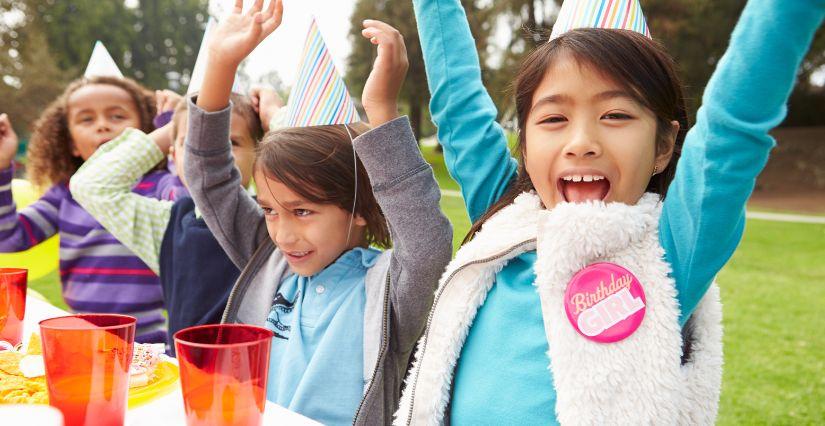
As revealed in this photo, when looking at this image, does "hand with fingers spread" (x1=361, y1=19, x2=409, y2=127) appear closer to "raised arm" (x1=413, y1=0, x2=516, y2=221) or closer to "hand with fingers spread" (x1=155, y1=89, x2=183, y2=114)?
"raised arm" (x1=413, y1=0, x2=516, y2=221)

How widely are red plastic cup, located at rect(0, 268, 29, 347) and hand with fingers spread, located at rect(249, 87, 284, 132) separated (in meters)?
1.06

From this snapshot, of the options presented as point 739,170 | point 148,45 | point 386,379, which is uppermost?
point 739,170

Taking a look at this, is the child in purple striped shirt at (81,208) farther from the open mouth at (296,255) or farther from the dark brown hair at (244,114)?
the open mouth at (296,255)

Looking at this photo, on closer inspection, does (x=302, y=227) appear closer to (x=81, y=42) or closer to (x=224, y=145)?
(x=224, y=145)

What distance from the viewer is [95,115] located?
271cm

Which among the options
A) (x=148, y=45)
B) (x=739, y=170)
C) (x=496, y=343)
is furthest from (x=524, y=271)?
(x=148, y=45)

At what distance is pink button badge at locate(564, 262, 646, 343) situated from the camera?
3.52 feet

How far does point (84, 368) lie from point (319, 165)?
36.0 inches

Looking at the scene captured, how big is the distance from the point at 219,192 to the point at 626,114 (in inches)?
44.9

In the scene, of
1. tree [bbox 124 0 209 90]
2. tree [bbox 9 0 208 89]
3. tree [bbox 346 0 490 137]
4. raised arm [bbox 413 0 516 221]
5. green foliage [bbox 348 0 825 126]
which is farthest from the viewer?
tree [bbox 124 0 209 90]

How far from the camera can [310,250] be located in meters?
1.66

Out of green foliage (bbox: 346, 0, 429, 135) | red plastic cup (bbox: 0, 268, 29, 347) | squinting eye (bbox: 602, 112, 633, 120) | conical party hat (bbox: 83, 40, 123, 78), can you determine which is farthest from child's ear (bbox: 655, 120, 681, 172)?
green foliage (bbox: 346, 0, 429, 135)

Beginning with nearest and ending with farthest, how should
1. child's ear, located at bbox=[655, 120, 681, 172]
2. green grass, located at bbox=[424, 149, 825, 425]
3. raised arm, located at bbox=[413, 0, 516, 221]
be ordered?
child's ear, located at bbox=[655, 120, 681, 172]
raised arm, located at bbox=[413, 0, 516, 221]
green grass, located at bbox=[424, 149, 825, 425]

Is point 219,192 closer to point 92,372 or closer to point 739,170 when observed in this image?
point 92,372
